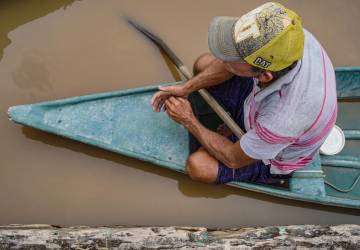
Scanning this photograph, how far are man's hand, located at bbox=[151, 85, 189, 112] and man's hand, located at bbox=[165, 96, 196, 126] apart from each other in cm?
3

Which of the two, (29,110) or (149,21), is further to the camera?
(149,21)

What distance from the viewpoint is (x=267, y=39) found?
72.6 inches

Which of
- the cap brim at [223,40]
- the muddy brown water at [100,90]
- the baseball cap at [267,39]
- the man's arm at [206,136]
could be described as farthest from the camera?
the muddy brown water at [100,90]

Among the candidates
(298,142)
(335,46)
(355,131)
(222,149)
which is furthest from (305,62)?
(335,46)

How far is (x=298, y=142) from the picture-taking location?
7.46ft

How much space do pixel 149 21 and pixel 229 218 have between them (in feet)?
5.51

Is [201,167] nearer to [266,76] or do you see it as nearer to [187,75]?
[187,75]

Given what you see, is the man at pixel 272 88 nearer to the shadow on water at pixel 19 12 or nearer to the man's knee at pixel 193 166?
the man's knee at pixel 193 166

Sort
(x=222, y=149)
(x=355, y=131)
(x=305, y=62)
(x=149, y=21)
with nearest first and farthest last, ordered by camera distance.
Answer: (x=305, y=62), (x=222, y=149), (x=355, y=131), (x=149, y=21)

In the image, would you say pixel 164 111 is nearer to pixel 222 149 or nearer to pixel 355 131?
pixel 222 149

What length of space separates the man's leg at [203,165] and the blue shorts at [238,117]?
0.13ft

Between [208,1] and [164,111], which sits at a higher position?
[208,1]

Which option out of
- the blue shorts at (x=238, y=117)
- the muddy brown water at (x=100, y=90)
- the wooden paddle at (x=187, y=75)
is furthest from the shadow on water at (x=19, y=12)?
the blue shorts at (x=238, y=117)

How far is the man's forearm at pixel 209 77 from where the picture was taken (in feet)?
9.07
